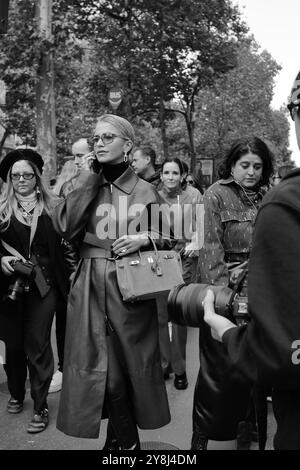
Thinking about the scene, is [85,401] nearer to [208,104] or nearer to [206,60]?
[206,60]

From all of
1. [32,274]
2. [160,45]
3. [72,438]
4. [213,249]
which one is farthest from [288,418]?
[160,45]

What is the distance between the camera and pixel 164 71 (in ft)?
58.0

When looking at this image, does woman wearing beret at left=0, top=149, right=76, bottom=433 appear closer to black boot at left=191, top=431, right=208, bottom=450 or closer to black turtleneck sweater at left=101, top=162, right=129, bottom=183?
black turtleneck sweater at left=101, top=162, right=129, bottom=183

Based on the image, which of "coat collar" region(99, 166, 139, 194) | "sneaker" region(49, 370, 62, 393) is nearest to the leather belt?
"coat collar" region(99, 166, 139, 194)

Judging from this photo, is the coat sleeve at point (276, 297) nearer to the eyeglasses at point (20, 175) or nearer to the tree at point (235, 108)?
the eyeglasses at point (20, 175)

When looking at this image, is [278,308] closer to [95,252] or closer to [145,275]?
[145,275]

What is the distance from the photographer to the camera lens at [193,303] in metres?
1.62

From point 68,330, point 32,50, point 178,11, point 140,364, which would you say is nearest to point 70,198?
point 68,330

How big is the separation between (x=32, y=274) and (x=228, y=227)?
1413 mm

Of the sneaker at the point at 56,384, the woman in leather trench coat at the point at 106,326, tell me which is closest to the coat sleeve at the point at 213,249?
the woman in leather trench coat at the point at 106,326

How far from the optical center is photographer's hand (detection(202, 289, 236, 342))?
1.53 m

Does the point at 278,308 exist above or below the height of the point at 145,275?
above

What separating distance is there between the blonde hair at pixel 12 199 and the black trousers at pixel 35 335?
0.55 meters

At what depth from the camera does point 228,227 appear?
3188mm
